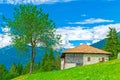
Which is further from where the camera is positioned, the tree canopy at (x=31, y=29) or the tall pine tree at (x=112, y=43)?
the tall pine tree at (x=112, y=43)

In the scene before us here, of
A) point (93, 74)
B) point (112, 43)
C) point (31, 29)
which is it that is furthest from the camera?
point (112, 43)

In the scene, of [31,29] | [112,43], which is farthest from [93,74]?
[112,43]

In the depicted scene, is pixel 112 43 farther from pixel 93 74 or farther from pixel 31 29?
pixel 93 74

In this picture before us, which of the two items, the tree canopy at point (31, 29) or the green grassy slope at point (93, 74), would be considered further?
the tree canopy at point (31, 29)

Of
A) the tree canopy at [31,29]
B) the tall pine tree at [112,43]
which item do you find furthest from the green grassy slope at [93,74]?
the tall pine tree at [112,43]

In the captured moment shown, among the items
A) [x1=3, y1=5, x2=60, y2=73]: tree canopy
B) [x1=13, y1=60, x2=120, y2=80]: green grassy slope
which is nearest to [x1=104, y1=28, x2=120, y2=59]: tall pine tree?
[x1=3, y1=5, x2=60, y2=73]: tree canopy

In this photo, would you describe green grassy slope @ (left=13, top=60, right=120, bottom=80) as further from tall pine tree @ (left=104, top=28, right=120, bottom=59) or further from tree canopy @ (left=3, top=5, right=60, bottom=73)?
tall pine tree @ (left=104, top=28, right=120, bottom=59)

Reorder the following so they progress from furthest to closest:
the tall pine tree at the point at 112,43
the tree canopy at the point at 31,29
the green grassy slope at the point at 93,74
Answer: the tall pine tree at the point at 112,43, the tree canopy at the point at 31,29, the green grassy slope at the point at 93,74

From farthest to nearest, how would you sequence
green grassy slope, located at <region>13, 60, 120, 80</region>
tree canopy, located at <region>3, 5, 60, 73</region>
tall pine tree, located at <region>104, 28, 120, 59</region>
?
tall pine tree, located at <region>104, 28, 120, 59</region>, tree canopy, located at <region>3, 5, 60, 73</region>, green grassy slope, located at <region>13, 60, 120, 80</region>

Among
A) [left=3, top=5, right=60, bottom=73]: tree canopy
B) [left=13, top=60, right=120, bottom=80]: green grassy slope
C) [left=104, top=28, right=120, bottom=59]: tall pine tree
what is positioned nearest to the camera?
[left=13, top=60, right=120, bottom=80]: green grassy slope

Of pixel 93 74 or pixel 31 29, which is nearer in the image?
pixel 93 74

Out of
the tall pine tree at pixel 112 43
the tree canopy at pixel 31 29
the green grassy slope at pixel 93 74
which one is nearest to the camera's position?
the green grassy slope at pixel 93 74

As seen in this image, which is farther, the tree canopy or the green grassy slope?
the tree canopy

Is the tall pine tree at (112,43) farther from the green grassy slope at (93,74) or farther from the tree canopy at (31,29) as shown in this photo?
the green grassy slope at (93,74)
